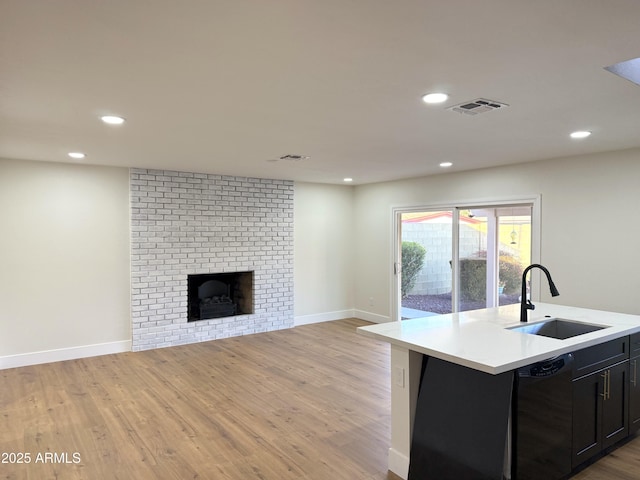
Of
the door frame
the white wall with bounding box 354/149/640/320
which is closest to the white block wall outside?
the door frame

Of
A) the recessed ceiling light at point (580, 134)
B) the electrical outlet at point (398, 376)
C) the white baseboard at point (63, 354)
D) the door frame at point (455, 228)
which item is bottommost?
the white baseboard at point (63, 354)

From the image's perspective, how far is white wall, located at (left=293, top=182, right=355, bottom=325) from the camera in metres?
7.11

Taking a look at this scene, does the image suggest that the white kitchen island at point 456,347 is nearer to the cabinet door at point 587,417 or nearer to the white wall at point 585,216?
the cabinet door at point 587,417

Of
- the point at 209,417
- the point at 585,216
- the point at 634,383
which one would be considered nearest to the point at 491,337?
the point at 634,383

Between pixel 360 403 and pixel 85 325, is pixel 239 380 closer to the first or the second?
pixel 360 403

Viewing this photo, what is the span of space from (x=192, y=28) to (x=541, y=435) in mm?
2709

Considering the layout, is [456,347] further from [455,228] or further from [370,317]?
[370,317]

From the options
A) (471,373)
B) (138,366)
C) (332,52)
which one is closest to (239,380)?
(138,366)

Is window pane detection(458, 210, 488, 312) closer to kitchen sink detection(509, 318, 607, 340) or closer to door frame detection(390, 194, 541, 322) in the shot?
door frame detection(390, 194, 541, 322)

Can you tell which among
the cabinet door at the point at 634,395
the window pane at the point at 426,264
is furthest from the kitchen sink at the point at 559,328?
the window pane at the point at 426,264

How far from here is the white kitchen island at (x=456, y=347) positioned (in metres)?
2.26

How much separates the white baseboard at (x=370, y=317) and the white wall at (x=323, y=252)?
5.3 inches

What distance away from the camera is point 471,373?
240 centimetres

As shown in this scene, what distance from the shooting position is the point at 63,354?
5191 millimetres
